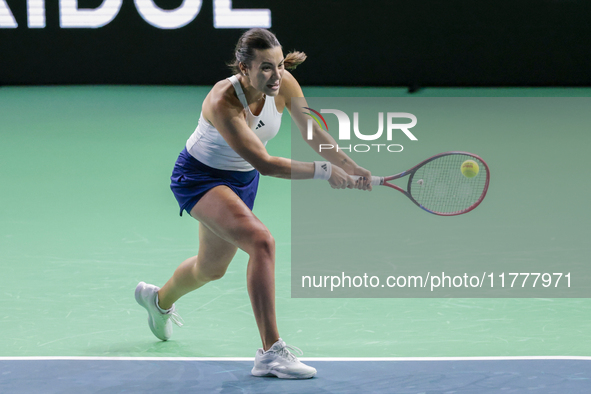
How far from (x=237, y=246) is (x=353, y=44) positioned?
9.04 meters

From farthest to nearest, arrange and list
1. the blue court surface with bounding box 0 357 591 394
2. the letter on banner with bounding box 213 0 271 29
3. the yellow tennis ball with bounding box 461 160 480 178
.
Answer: the letter on banner with bounding box 213 0 271 29
the yellow tennis ball with bounding box 461 160 480 178
the blue court surface with bounding box 0 357 591 394

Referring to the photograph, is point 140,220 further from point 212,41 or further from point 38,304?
point 212,41

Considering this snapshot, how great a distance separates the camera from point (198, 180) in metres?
3.83

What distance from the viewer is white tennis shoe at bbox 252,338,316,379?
3.51m

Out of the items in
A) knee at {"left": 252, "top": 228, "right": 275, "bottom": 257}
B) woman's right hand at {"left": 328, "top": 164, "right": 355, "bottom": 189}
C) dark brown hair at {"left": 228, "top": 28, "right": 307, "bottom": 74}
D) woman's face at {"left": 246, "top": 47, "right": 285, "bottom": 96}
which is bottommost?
knee at {"left": 252, "top": 228, "right": 275, "bottom": 257}

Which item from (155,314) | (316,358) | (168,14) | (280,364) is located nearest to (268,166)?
(280,364)

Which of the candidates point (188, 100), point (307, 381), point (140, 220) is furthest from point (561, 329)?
point (188, 100)

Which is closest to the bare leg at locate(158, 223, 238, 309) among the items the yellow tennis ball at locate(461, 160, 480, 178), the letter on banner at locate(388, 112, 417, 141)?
the yellow tennis ball at locate(461, 160, 480, 178)

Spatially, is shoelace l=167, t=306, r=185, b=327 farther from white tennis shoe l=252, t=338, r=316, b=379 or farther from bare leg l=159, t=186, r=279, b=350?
white tennis shoe l=252, t=338, r=316, b=379

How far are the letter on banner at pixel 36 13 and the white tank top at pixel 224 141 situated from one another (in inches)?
361

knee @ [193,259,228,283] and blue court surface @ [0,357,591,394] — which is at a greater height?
knee @ [193,259,228,283]

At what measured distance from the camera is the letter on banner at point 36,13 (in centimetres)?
1203

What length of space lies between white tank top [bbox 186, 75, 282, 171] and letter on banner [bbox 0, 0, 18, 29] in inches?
370

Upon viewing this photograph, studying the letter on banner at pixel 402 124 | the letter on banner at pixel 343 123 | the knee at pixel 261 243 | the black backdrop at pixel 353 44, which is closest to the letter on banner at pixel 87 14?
the black backdrop at pixel 353 44
